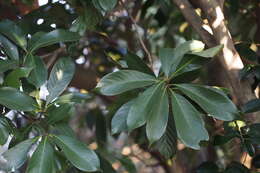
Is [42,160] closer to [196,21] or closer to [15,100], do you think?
[15,100]

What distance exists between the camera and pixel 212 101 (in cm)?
81

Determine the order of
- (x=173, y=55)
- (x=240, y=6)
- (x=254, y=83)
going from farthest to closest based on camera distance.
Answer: (x=240, y=6) < (x=254, y=83) < (x=173, y=55)

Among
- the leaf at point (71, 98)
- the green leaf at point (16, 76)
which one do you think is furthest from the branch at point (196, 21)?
the green leaf at point (16, 76)

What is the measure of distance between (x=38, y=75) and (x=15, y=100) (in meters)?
0.11

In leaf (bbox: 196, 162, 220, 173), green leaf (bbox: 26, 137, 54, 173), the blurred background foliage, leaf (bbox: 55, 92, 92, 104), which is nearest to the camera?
green leaf (bbox: 26, 137, 54, 173)

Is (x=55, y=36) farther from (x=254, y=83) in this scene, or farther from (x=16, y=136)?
(x=254, y=83)

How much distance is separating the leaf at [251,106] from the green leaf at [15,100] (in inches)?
17.3

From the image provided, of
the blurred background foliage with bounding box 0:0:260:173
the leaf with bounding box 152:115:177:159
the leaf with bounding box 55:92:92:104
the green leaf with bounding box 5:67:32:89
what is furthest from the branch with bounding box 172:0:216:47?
the green leaf with bounding box 5:67:32:89

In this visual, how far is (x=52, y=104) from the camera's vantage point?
0.89 meters

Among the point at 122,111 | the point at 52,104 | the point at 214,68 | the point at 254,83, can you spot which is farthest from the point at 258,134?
the point at 214,68

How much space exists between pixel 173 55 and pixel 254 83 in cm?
30

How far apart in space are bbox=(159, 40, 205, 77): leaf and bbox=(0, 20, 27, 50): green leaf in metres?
0.29

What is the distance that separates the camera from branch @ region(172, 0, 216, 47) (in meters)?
1.03

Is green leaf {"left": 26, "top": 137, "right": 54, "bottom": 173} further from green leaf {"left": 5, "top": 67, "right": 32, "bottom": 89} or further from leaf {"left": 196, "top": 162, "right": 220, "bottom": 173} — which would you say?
leaf {"left": 196, "top": 162, "right": 220, "bottom": 173}
